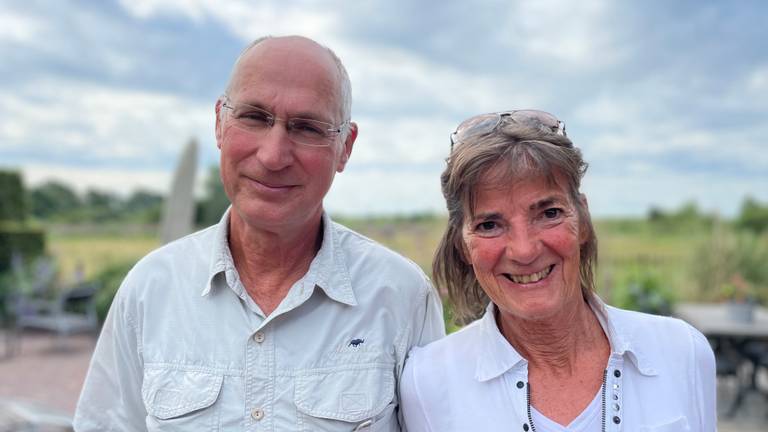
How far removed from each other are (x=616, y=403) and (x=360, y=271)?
2.62ft

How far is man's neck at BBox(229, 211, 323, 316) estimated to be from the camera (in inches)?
72.2

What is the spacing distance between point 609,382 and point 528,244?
42cm

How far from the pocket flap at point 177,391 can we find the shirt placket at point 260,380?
0.09 metres

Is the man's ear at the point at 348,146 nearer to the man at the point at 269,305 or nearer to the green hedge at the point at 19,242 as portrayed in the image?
the man at the point at 269,305

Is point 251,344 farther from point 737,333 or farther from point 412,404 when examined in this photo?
point 737,333

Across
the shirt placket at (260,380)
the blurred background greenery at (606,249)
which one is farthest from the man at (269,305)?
the blurred background greenery at (606,249)

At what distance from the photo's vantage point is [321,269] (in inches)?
72.9

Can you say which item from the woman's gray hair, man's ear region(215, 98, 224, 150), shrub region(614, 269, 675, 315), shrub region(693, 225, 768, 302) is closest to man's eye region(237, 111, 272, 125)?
man's ear region(215, 98, 224, 150)

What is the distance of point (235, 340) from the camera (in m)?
1.77

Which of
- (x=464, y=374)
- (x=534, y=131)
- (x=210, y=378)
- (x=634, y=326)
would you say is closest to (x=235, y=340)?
(x=210, y=378)

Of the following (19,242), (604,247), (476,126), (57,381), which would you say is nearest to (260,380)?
(476,126)

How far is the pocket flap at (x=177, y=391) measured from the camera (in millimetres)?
1715

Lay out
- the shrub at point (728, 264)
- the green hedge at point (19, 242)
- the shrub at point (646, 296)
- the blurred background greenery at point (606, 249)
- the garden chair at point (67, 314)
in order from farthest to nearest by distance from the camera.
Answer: the green hedge at point (19, 242)
the shrub at point (728, 264)
the garden chair at point (67, 314)
the blurred background greenery at point (606, 249)
the shrub at point (646, 296)

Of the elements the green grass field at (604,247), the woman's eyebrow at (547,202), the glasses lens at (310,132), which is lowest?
the green grass field at (604,247)
